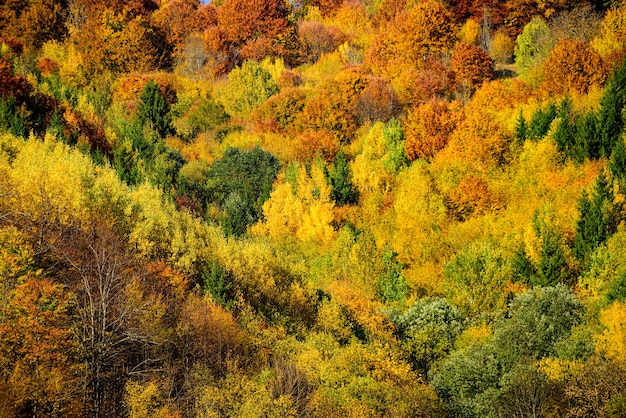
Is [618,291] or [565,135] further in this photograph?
[565,135]

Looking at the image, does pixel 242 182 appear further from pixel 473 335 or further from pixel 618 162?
pixel 473 335

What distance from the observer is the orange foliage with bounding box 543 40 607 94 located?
87.2m

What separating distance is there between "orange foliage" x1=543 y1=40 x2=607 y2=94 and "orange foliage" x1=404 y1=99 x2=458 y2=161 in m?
12.4

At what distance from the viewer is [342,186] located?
84.7 meters

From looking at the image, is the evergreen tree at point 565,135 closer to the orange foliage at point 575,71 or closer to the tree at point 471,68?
the orange foliage at point 575,71

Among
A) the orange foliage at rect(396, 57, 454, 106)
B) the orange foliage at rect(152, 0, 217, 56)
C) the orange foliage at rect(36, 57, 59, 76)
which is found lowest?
the orange foliage at rect(396, 57, 454, 106)

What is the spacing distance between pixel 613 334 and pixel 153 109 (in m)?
69.6

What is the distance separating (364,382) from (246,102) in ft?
239

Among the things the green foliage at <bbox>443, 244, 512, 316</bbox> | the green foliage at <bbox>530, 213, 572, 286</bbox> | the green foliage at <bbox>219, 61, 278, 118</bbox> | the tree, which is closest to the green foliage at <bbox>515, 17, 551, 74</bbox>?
the tree

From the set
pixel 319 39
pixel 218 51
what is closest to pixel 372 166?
pixel 218 51

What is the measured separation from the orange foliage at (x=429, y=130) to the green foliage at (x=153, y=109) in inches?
1308

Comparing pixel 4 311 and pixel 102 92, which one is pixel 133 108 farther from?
pixel 4 311

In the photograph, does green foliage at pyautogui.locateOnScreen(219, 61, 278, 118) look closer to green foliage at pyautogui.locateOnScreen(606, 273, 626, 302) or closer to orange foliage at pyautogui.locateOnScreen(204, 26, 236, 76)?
orange foliage at pyautogui.locateOnScreen(204, 26, 236, 76)

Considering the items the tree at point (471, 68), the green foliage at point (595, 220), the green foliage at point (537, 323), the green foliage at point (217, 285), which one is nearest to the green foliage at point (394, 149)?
the tree at point (471, 68)
